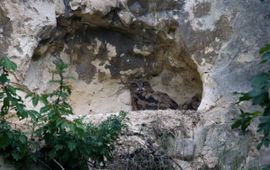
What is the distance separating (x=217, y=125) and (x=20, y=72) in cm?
118

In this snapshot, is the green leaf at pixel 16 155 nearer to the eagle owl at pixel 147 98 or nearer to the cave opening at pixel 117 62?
the cave opening at pixel 117 62

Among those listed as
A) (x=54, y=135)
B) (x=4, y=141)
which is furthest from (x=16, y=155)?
(x=54, y=135)

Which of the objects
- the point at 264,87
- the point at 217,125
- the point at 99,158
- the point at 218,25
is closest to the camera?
the point at 264,87

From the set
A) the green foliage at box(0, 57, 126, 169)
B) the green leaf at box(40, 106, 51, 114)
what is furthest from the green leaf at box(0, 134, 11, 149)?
the green leaf at box(40, 106, 51, 114)

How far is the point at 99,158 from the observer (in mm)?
3174

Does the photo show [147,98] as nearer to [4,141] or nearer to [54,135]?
[54,135]

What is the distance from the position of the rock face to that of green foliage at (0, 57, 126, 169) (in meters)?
0.51

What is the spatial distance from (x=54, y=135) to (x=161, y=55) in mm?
1525

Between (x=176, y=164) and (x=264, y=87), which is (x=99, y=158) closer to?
(x=176, y=164)

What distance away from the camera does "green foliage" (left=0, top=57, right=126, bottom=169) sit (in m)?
2.95

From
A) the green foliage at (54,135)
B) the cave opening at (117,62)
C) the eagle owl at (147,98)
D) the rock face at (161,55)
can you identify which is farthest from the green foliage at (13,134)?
the eagle owl at (147,98)

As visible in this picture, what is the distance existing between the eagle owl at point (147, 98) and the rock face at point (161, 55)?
4 cm

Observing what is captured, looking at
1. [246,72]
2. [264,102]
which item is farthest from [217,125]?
[264,102]

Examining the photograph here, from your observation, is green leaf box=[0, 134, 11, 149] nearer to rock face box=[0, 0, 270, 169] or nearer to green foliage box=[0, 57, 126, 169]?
green foliage box=[0, 57, 126, 169]
